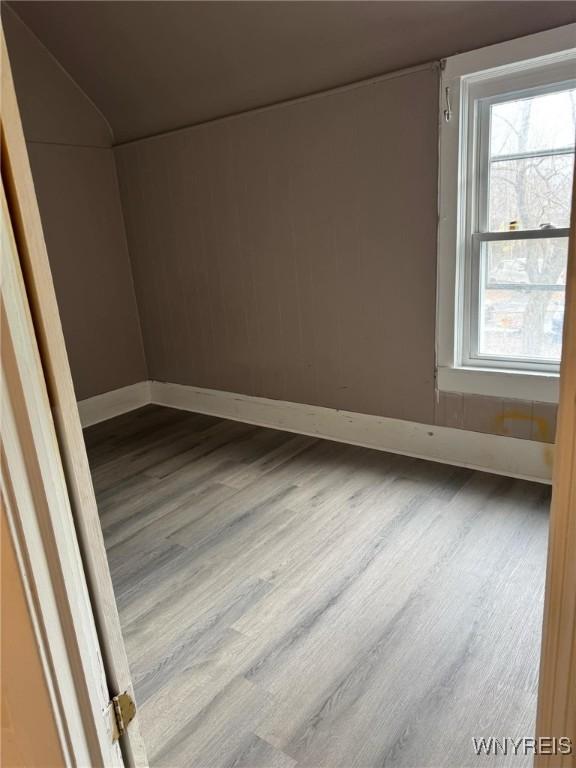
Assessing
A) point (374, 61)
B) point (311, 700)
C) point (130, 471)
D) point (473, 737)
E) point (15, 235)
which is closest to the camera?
point (15, 235)

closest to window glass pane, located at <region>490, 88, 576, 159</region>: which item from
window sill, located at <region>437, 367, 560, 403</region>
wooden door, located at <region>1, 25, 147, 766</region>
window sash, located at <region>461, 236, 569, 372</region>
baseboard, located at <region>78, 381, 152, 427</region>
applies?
window sash, located at <region>461, 236, 569, 372</region>

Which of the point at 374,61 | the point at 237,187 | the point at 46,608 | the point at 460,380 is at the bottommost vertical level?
the point at 460,380

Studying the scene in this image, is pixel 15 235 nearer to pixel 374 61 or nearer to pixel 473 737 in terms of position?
pixel 473 737

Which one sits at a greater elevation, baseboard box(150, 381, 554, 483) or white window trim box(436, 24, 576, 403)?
white window trim box(436, 24, 576, 403)

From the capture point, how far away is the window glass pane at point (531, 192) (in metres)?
2.36

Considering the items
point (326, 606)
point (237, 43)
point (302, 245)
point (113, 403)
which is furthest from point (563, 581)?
point (113, 403)

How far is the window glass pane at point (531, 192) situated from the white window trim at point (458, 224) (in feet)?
0.60

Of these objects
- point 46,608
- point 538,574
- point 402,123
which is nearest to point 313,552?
point 538,574

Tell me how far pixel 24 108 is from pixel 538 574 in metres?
3.94

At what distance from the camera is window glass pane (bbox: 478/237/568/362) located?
247 cm

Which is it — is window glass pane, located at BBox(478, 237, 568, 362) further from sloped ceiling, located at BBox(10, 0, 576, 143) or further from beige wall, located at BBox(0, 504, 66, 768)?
beige wall, located at BBox(0, 504, 66, 768)

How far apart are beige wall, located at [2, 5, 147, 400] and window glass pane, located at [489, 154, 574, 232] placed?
Answer: 2.79 m

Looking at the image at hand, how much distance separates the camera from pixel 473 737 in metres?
1.36

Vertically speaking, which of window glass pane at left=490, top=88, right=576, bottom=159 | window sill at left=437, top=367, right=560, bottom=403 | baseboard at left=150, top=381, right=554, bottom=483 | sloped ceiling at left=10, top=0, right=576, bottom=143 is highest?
sloped ceiling at left=10, top=0, right=576, bottom=143
